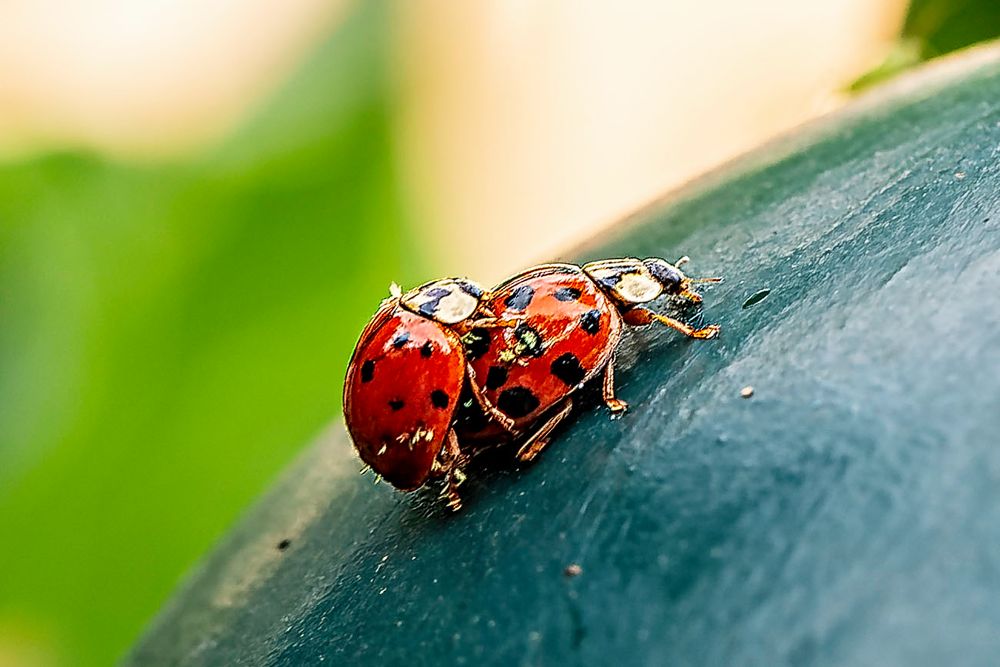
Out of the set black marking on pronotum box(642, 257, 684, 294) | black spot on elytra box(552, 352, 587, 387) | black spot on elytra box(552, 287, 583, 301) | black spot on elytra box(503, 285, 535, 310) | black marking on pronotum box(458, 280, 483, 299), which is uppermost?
black marking on pronotum box(458, 280, 483, 299)

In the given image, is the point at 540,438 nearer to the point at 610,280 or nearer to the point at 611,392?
the point at 611,392

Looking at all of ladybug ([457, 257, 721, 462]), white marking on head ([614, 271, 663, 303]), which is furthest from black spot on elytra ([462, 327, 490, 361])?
white marking on head ([614, 271, 663, 303])

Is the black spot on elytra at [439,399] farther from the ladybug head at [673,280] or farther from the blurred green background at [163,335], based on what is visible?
the blurred green background at [163,335]

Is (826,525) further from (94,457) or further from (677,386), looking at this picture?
(94,457)

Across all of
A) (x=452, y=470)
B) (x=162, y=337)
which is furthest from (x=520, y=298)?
(x=162, y=337)

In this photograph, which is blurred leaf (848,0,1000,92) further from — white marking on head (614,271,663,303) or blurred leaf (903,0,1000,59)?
white marking on head (614,271,663,303)

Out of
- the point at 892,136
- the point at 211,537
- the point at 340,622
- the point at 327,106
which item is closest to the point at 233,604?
the point at 340,622

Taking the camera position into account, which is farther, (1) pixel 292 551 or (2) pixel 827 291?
(1) pixel 292 551
